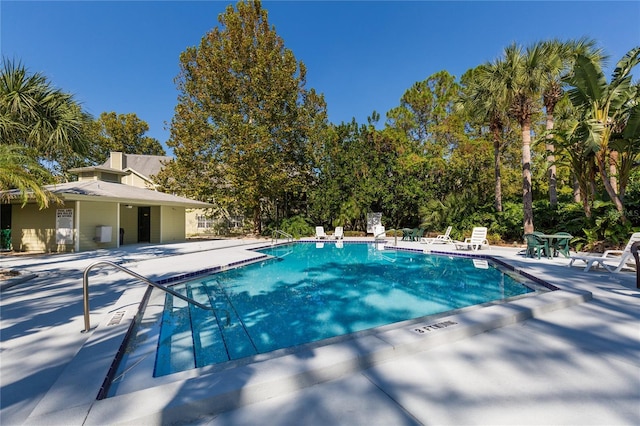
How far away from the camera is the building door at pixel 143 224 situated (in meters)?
18.8

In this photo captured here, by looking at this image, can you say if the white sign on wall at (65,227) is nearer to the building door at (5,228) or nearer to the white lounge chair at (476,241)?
the building door at (5,228)

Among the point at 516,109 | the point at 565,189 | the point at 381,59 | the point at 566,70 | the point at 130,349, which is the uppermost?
the point at 381,59

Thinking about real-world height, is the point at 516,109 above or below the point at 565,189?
above

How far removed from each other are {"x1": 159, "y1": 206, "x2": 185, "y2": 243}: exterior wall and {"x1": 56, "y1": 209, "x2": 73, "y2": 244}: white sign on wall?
15.4 feet

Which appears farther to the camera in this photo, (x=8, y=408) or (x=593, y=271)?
(x=593, y=271)

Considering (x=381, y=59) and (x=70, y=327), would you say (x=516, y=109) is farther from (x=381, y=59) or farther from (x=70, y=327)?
(x=70, y=327)

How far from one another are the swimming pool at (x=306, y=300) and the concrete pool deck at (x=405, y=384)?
915 mm

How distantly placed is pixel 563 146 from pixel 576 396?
11.0m

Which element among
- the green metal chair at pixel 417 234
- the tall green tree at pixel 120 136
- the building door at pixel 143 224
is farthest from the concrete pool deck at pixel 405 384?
the tall green tree at pixel 120 136

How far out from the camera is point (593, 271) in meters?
7.19

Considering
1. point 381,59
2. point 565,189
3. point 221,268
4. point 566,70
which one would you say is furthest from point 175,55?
point 565,189

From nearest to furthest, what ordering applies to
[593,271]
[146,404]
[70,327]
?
[146,404] → [70,327] → [593,271]

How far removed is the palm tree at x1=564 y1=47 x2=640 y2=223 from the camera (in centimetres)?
901

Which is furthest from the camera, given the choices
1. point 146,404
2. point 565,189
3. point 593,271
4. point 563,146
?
point 565,189
